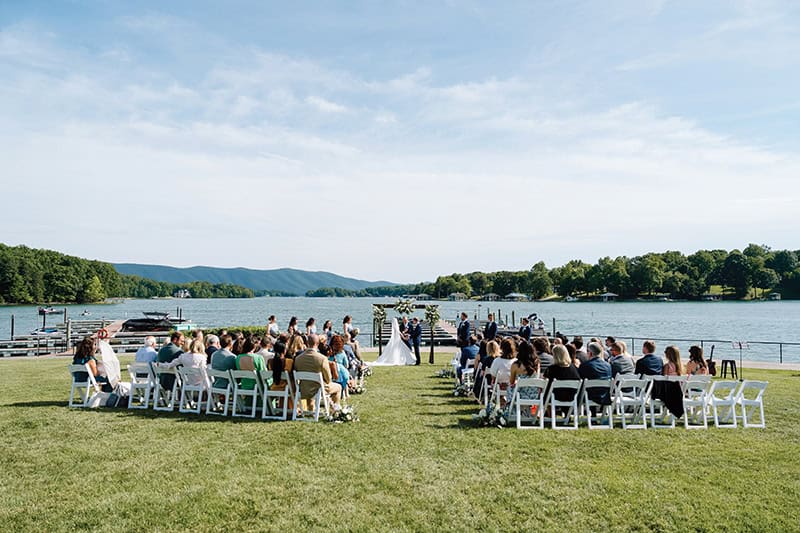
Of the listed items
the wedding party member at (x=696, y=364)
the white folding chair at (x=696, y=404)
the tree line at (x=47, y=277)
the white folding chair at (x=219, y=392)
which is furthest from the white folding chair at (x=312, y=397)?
the tree line at (x=47, y=277)

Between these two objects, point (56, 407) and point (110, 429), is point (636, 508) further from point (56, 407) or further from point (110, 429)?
point (56, 407)

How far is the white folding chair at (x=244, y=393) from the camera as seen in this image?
9.05m

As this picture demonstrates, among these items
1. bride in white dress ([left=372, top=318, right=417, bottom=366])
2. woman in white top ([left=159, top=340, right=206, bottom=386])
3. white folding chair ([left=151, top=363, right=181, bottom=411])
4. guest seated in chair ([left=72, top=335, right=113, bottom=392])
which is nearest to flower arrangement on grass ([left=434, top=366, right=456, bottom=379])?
bride in white dress ([left=372, top=318, right=417, bottom=366])

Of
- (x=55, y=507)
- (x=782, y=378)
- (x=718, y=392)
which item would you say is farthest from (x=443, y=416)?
(x=782, y=378)

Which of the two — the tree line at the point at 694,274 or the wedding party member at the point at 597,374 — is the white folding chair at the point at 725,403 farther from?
the tree line at the point at 694,274

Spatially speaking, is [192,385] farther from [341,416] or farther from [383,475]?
[383,475]

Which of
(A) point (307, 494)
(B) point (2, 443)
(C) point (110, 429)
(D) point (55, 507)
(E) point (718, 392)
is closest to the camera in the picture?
(D) point (55, 507)

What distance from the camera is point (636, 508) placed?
17.0 ft

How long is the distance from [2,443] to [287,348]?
3915 millimetres

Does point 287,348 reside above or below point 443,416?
above

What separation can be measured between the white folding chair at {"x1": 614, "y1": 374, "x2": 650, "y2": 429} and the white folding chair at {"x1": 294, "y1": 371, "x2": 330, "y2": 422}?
4434 millimetres

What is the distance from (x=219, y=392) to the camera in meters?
9.21

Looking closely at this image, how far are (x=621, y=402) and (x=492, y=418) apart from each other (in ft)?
6.56

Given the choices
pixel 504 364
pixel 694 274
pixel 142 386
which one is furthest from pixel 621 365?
pixel 694 274
